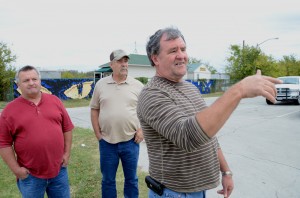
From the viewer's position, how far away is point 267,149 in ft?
22.0

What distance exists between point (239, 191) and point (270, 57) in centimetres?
3649

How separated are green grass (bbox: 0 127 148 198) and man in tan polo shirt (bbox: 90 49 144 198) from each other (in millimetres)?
581

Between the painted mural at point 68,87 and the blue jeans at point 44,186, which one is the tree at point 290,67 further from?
the blue jeans at point 44,186

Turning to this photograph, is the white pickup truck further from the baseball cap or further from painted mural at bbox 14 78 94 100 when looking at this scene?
the baseball cap

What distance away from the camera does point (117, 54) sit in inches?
154

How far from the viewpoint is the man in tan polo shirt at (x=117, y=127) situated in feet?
12.3

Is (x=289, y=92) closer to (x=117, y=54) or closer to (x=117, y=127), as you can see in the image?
(x=117, y=54)

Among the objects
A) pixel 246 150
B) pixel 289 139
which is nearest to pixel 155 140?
pixel 246 150

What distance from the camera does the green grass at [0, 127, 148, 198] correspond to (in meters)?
4.31

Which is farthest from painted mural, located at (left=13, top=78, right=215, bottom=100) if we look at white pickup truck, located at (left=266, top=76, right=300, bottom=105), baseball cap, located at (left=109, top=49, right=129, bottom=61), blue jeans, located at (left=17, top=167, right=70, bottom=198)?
blue jeans, located at (left=17, top=167, right=70, bottom=198)

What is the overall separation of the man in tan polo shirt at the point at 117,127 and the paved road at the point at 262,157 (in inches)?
55.0

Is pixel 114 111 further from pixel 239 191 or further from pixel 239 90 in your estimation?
pixel 239 90

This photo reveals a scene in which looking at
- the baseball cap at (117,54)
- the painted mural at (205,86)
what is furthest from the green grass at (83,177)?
the painted mural at (205,86)

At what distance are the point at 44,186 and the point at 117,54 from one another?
6.24 feet
